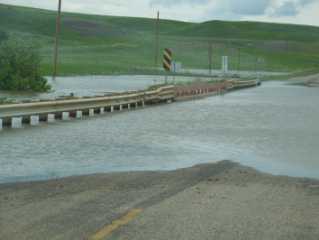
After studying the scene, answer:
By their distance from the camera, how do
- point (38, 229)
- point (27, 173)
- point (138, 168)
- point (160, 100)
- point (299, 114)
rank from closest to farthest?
1. point (38, 229)
2. point (27, 173)
3. point (138, 168)
4. point (299, 114)
5. point (160, 100)

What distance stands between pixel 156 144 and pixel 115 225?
9.04 meters

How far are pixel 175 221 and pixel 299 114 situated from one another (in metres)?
20.9

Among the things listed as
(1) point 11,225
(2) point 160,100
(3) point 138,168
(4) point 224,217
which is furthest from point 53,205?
(2) point 160,100

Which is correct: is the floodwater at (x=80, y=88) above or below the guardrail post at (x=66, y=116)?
above

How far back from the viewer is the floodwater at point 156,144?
45.5 ft

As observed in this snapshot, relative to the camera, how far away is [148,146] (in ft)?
56.2

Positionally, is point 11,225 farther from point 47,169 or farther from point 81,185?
point 47,169

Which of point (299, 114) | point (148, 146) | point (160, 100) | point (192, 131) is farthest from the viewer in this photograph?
point (160, 100)

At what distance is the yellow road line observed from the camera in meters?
8.07

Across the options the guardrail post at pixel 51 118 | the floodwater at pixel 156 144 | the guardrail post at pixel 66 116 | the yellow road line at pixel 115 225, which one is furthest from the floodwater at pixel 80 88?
the yellow road line at pixel 115 225

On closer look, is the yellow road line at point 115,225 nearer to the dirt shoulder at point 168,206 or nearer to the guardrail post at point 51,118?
the dirt shoulder at point 168,206

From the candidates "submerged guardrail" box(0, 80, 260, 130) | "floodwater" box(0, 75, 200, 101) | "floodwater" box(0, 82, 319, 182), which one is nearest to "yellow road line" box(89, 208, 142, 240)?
"floodwater" box(0, 82, 319, 182)

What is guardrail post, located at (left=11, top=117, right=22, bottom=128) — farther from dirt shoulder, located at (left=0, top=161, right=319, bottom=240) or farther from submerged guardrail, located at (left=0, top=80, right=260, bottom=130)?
dirt shoulder, located at (left=0, top=161, right=319, bottom=240)

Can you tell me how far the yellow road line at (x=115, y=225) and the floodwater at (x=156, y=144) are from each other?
11.0 feet
